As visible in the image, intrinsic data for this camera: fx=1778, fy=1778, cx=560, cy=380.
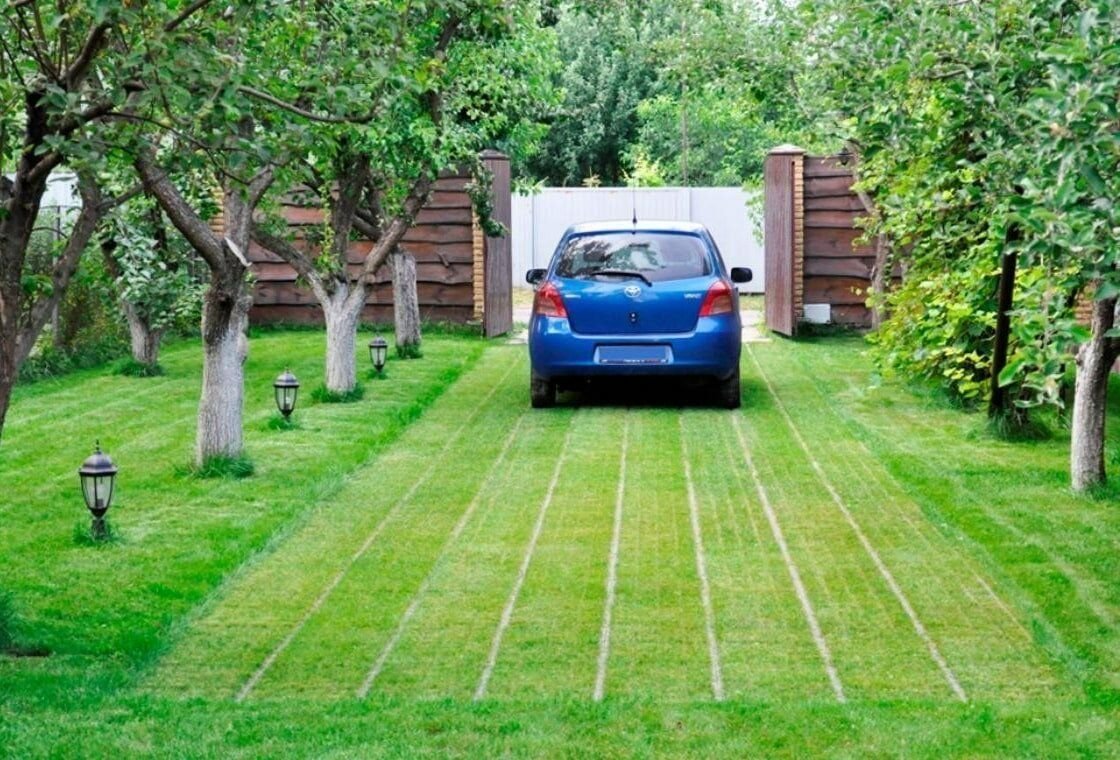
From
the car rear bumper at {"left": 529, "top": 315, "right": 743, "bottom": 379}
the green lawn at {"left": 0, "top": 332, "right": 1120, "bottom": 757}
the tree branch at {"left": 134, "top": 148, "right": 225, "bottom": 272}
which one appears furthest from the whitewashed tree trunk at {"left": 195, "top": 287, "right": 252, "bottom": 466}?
the car rear bumper at {"left": 529, "top": 315, "right": 743, "bottom": 379}

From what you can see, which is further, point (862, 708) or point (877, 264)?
point (877, 264)

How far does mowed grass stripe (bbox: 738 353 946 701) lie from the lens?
6535mm

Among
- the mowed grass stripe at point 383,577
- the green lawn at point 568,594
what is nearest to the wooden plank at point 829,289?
the green lawn at point 568,594

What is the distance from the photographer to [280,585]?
8203mm

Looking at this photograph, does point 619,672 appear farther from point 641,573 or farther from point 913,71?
point 913,71

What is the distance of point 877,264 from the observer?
19.9 meters

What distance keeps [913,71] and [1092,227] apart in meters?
3.30

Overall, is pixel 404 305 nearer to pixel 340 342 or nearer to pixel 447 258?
pixel 447 258

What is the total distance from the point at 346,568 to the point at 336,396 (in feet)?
21.9

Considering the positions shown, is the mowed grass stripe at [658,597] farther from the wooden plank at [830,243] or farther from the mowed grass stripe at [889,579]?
the wooden plank at [830,243]

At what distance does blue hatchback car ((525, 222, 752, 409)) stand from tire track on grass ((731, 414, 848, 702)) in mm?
1993

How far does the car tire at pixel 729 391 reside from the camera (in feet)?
47.3

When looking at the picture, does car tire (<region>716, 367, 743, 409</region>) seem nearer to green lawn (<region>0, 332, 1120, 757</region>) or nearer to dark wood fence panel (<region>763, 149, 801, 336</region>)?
green lawn (<region>0, 332, 1120, 757</region>)

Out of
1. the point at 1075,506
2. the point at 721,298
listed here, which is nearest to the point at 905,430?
the point at 721,298
